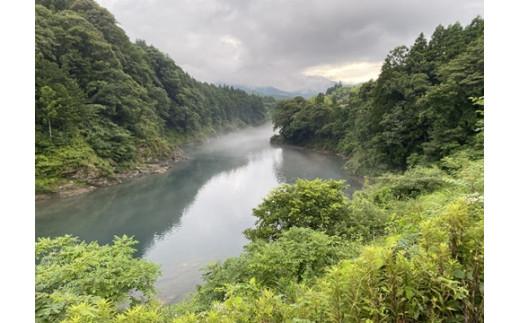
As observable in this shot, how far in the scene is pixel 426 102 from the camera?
18.4m

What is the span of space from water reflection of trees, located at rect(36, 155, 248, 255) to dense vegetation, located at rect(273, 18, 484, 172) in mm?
14638

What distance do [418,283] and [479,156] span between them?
13.5 metres

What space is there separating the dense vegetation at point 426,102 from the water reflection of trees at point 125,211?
14638 mm

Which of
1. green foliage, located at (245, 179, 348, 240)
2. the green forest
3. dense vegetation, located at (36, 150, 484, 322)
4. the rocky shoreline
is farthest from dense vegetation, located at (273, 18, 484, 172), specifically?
the rocky shoreline

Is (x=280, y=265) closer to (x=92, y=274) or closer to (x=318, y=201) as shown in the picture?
(x=92, y=274)

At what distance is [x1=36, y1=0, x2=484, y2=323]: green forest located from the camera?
2125 millimetres

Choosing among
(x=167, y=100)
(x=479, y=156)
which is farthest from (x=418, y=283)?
(x=167, y=100)

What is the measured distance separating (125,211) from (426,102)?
64.2 feet

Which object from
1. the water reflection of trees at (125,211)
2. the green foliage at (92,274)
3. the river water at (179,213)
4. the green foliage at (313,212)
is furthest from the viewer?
the water reflection of trees at (125,211)

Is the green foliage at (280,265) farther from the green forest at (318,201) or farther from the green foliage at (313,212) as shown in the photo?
the green foliage at (313,212)

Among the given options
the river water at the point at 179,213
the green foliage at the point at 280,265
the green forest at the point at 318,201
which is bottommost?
the river water at the point at 179,213

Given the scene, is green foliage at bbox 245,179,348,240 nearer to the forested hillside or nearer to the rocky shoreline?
the rocky shoreline

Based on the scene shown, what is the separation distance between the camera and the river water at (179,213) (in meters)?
14.1

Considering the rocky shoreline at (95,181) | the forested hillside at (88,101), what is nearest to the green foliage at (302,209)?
the rocky shoreline at (95,181)
